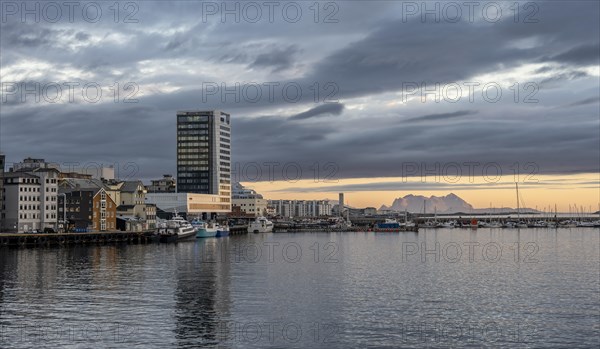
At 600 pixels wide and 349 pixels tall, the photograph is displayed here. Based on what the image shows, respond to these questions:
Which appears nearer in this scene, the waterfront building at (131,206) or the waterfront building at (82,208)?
the waterfront building at (82,208)

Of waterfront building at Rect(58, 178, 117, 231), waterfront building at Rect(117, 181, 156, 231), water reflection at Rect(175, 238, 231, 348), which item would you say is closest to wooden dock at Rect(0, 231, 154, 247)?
waterfront building at Rect(58, 178, 117, 231)

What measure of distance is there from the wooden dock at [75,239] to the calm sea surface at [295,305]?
147 feet

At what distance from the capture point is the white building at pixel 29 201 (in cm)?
15512

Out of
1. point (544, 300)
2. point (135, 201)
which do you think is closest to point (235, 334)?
point (544, 300)

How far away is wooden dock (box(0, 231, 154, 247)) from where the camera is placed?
445 feet

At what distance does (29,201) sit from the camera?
158875 millimetres

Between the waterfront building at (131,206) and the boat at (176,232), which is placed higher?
the waterfront building at (131,206)

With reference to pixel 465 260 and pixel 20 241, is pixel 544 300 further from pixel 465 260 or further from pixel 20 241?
pixel 20 241

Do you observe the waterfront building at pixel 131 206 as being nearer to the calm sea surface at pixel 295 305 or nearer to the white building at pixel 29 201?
the white building at pixel 29 201

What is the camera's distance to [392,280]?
75.0m

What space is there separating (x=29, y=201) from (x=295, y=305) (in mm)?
119581

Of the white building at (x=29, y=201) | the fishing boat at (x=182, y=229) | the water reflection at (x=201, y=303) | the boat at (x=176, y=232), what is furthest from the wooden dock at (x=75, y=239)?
the water reflection at (x=201, y=303)

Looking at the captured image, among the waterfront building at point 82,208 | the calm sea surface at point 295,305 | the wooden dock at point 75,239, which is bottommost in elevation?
the calm sea surface at point 295,305

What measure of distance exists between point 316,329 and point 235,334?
18.0 ft
